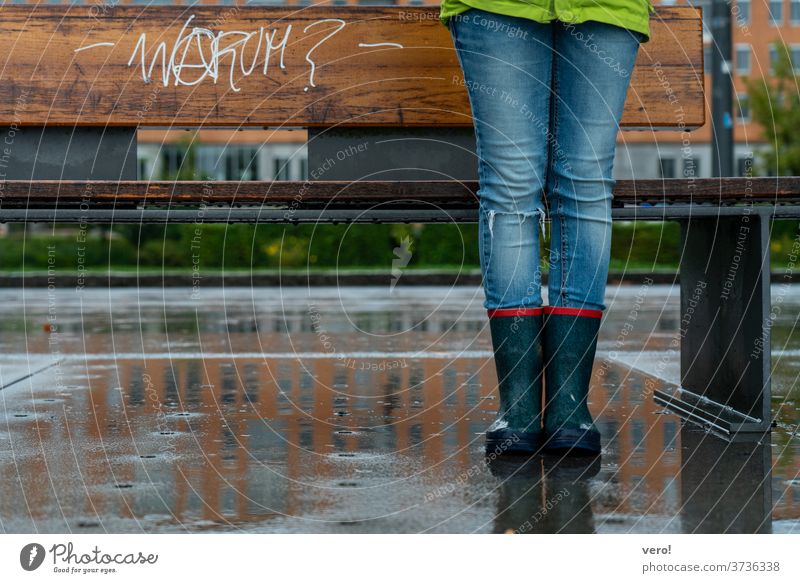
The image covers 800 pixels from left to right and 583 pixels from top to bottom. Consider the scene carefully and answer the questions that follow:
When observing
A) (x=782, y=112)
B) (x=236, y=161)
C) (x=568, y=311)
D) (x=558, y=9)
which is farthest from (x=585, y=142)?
(x=236, y=161)

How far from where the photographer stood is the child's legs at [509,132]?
372cm

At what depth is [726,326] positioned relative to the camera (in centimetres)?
452

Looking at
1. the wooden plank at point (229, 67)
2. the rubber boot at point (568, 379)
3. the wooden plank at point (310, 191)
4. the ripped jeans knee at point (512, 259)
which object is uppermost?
the wooden plank at point (229, 67)

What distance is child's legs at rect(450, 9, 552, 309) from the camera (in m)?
3.72

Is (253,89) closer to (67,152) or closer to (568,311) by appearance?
(67,152)

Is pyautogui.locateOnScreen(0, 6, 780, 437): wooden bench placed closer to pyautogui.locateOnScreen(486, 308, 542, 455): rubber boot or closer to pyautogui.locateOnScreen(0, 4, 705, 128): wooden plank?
pyautogui.locateOnScreen(0, 4, 705, 128): wooden plank

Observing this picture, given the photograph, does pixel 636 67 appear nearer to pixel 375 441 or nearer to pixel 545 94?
pixel 545 94

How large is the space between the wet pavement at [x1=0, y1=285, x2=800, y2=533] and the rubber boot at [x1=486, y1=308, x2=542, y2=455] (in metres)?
0.12

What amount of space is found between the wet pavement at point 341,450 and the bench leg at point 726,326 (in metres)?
0.14

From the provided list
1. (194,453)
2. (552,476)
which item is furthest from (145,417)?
(552,476)

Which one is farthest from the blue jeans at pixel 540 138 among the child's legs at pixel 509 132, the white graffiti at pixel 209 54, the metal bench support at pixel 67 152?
the metal bench support at pixel 67 152

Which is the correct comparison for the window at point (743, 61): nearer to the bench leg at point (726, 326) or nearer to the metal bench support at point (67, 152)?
the bench leg at point (726, 326)
